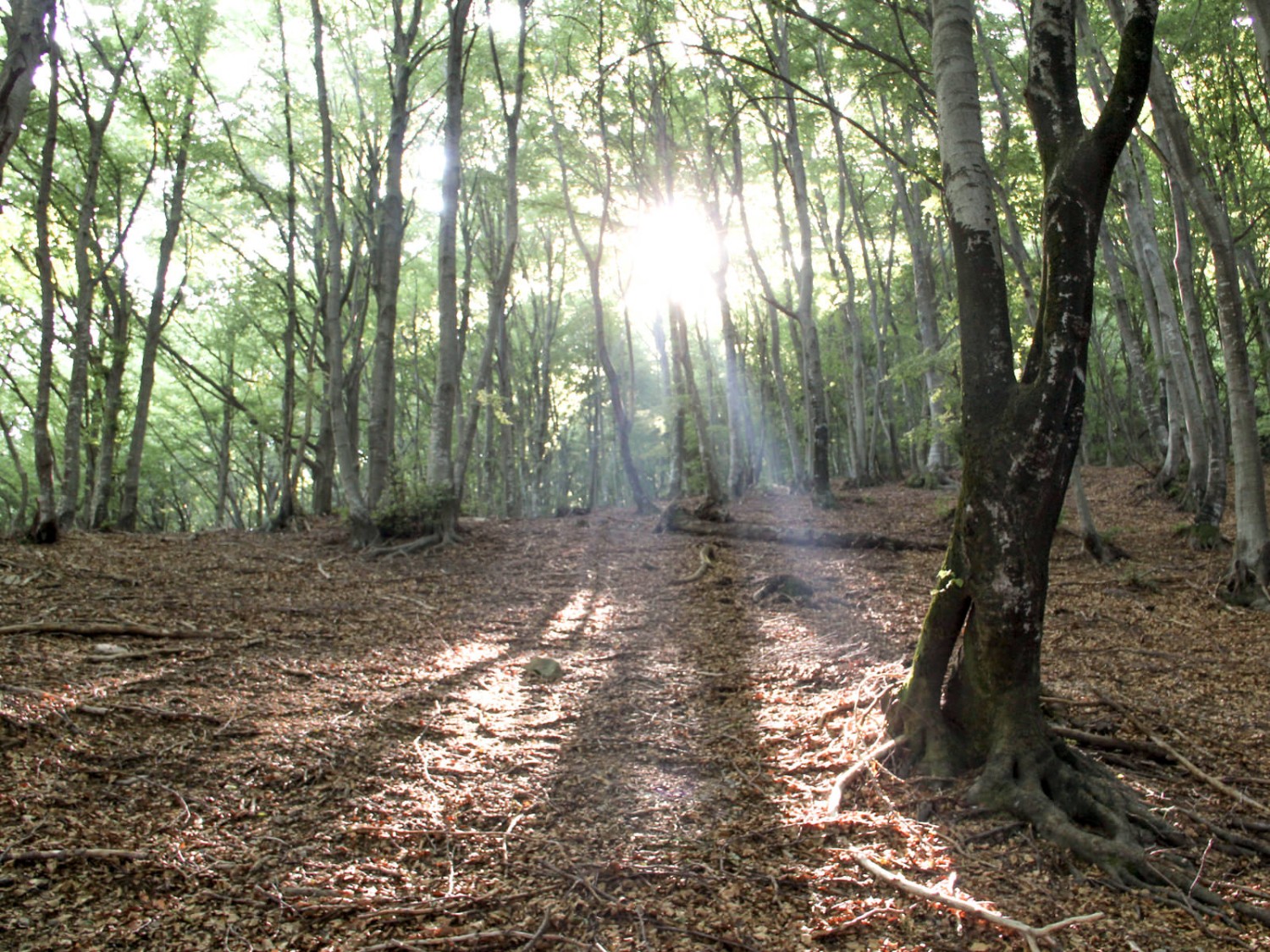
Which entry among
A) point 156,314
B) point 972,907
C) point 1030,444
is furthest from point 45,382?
point 972,907

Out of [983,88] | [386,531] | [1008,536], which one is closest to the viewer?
[1008,536]

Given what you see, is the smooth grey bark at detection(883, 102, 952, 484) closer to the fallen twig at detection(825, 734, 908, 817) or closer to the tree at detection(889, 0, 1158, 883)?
the tree at detection(889, 0, 1158, 883)

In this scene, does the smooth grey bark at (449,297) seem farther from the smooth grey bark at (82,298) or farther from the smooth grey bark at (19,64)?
the smooth grey bark at (19,64)

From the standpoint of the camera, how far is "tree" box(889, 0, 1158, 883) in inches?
126

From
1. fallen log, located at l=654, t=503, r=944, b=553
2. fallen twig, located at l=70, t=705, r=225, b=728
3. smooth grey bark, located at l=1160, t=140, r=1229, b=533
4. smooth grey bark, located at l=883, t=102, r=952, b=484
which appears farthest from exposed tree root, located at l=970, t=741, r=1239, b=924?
smooth grey bark, located at l=883, t=102, r=952, b=484

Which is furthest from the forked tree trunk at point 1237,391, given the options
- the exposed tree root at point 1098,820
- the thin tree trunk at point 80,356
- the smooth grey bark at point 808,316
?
the thin tree trunk at point 80,356

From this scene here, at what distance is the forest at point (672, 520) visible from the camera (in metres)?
2.88

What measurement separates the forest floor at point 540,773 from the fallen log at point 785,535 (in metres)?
2.91

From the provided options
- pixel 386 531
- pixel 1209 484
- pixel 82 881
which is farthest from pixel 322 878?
pixel 1209 484

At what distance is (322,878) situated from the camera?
2619mm

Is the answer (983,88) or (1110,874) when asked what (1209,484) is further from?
(1110,874)

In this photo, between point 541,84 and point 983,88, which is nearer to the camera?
point 983,88

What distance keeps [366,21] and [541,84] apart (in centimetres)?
355

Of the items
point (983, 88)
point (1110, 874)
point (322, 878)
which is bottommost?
point (1110, 874)
